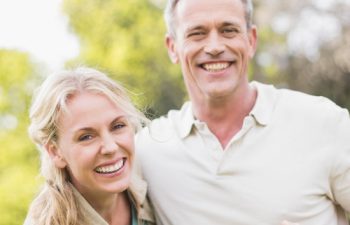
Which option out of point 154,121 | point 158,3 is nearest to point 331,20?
point 158,3

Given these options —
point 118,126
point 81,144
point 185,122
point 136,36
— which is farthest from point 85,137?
point 136,36

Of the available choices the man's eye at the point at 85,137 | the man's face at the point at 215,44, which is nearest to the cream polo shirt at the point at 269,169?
the man's face at the point at 215,44

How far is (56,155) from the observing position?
2.46 metres

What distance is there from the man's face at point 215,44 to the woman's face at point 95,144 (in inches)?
17.3

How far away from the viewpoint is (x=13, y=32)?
10.5 m

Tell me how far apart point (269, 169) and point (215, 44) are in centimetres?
55

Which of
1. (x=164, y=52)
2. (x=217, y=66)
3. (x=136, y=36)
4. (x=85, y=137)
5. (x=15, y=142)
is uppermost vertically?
(x=136, y=36)

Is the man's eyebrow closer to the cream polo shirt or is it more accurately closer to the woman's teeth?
the cream polo shirt

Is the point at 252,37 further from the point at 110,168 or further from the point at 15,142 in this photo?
the point at 15,142

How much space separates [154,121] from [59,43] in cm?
831

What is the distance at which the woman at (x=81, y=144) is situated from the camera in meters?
2.36

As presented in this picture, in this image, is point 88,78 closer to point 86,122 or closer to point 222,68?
point 86,122

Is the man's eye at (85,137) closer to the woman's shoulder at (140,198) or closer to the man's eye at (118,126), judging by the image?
the man's eye at (118,126)

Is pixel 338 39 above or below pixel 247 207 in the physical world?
above
